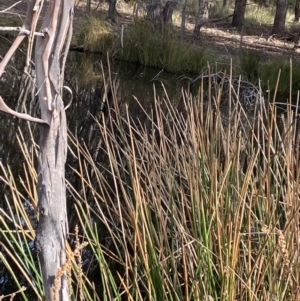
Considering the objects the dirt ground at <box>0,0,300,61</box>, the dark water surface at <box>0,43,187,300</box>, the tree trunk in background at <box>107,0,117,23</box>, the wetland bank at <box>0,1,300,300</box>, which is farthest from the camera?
the tree trunk in background at <box>107,0,117,23</box>

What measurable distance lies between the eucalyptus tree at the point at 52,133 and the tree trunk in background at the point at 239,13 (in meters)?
Result: 11.2

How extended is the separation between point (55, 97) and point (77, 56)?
24.6 feet

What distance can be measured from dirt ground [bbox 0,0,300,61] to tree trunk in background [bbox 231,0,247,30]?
137 millimetres

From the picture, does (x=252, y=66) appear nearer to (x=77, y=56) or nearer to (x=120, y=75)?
(x=120, y=75)

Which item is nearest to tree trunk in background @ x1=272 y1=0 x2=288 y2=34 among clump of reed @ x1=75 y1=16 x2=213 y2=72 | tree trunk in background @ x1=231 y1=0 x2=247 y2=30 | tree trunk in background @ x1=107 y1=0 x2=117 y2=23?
tree trunk in background @ x1=231 y1=0 x2=247 y2=30

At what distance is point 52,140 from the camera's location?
97 cm

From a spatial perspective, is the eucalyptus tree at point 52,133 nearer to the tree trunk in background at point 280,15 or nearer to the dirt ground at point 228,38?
the dirt ground at point 228,38

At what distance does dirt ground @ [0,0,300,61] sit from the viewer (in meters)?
9.61

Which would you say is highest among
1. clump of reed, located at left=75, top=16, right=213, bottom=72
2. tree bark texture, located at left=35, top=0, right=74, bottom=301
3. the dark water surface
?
tree bark texture, located at left=35, top=0, right=74, bottom=301

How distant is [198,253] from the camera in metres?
1.52

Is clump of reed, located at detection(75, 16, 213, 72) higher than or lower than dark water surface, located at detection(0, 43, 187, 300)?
higher

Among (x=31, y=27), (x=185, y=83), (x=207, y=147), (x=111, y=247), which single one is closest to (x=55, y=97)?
(x=31, y=27)

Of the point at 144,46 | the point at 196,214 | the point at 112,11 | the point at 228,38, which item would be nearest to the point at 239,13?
the point at 228,38

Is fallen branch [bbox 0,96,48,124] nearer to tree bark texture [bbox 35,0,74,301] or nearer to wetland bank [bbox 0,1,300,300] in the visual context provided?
tree bark texture [bbox 35,0,74,301]
